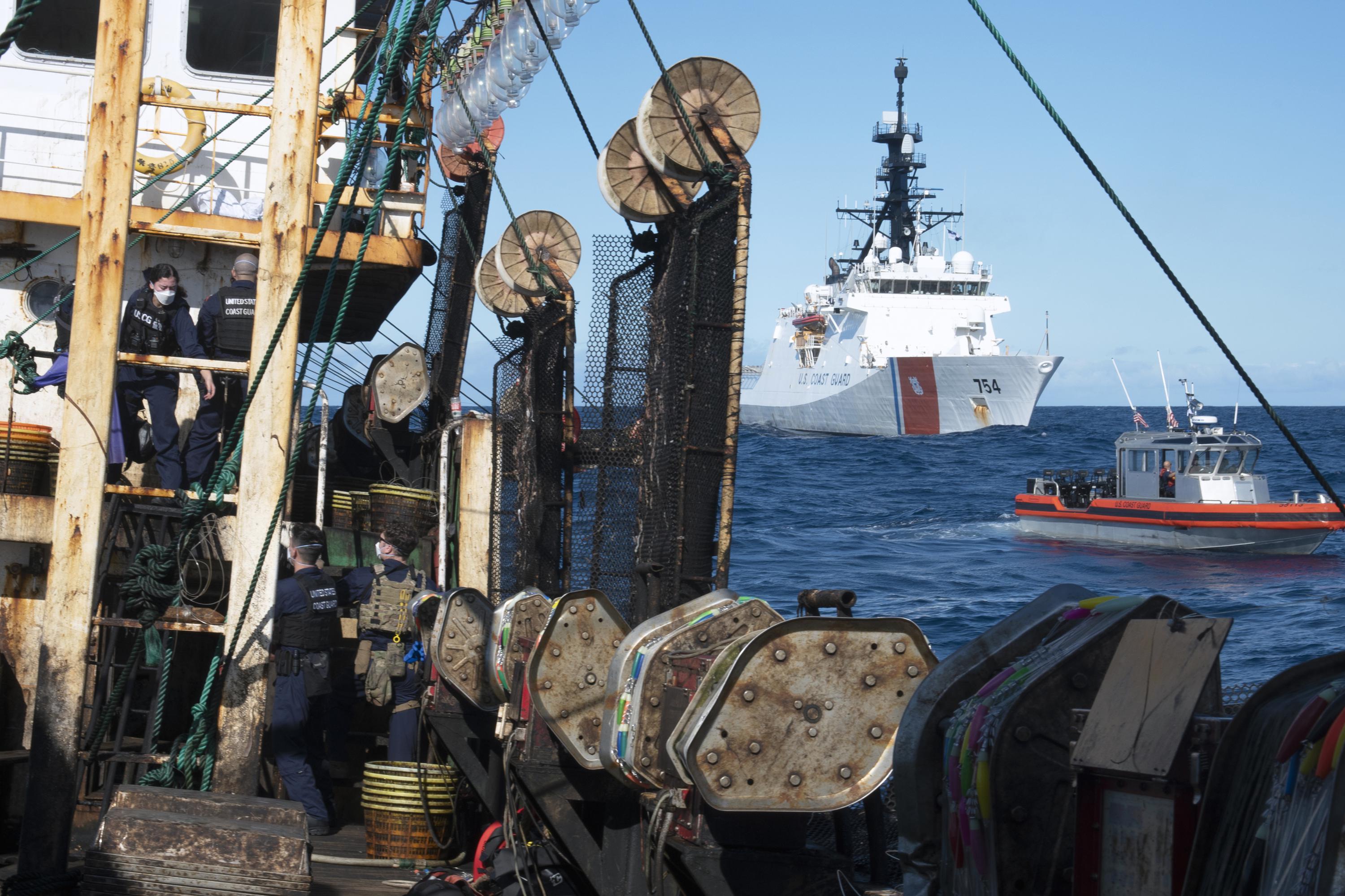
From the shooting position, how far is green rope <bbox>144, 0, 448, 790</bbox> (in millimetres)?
5176

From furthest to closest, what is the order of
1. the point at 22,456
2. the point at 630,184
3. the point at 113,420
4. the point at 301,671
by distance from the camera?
1. the point at 22,456
2. the point at 301,671
3. the point at 113,420
4. the point at 630,184

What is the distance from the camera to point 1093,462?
58.2 m

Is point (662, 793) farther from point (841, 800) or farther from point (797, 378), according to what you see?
point (797, 378)

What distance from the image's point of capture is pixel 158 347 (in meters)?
7.05

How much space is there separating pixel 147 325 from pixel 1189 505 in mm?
27996

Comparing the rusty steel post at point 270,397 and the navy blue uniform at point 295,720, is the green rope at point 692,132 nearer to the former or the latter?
the rusty steel post at point 270,397

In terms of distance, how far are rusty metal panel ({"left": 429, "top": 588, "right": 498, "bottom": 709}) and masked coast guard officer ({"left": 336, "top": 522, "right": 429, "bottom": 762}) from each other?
743 mm

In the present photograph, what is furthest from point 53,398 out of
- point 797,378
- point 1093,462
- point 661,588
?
point 797,378

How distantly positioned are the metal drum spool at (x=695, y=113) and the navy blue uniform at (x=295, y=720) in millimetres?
3159

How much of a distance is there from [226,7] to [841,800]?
27.3 ft

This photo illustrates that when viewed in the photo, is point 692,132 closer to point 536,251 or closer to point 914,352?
point 536,251

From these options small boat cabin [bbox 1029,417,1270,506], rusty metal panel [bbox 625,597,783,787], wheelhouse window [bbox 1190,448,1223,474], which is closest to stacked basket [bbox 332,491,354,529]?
rusty metal panel [bbox 625,597,783,787]

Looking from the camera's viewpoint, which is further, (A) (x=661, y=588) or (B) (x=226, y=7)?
(B) (x=226, y=7)

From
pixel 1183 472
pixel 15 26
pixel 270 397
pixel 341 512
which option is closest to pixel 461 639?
pixel 270 397
